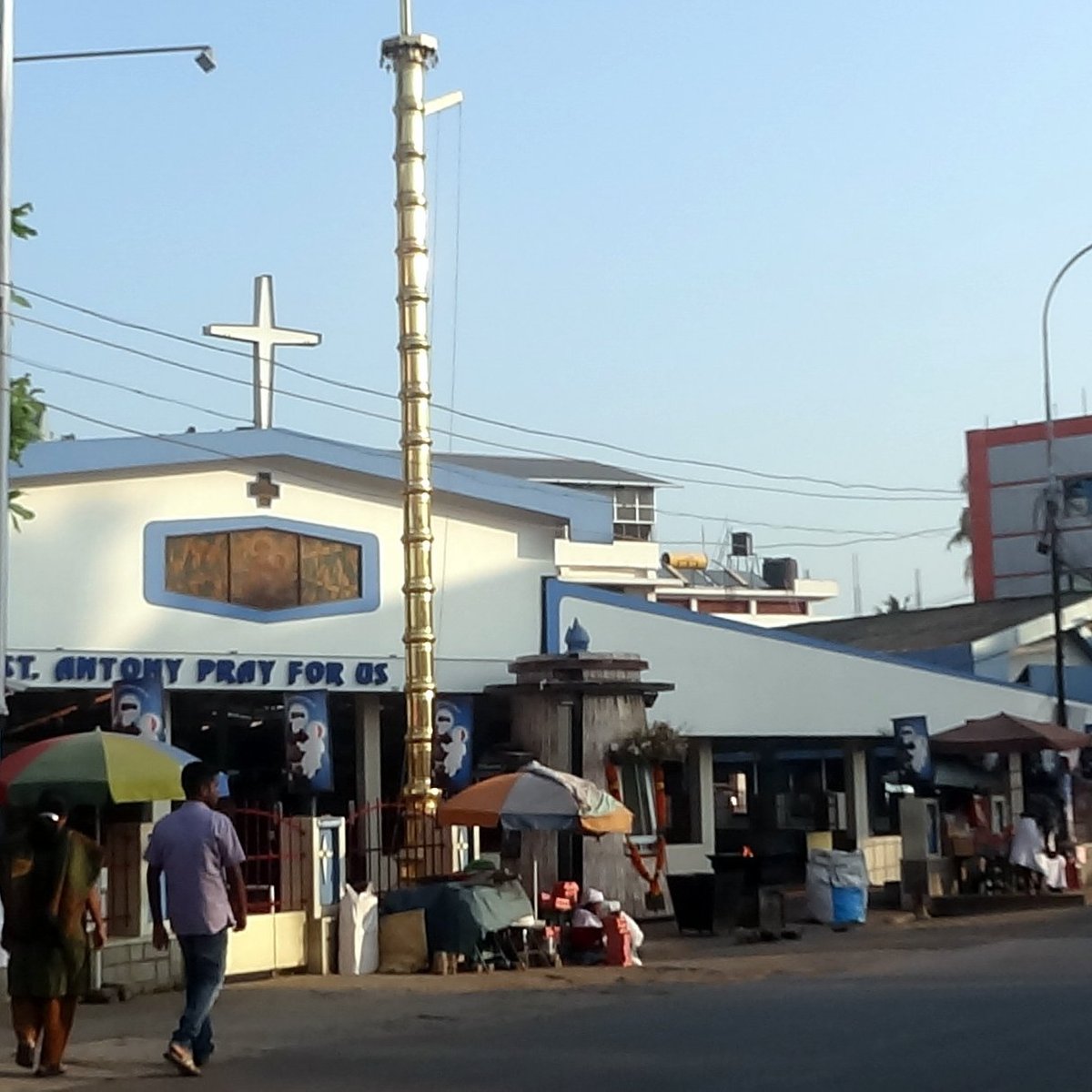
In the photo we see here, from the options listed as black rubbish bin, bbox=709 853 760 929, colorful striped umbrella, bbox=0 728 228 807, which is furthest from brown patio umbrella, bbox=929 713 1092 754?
colorful striped umbrella, bbox=0 728 228 807

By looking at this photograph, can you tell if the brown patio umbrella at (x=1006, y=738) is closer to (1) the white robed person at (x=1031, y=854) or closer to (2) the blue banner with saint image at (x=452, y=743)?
(1) the white robed person at (x=1031, y=854)

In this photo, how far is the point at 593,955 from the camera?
2025 cm

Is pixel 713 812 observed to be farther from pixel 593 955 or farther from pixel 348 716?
pixel 593 955

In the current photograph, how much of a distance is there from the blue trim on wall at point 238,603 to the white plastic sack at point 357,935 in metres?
8.94

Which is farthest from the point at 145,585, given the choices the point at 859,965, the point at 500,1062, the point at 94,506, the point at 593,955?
the point at 500,1062

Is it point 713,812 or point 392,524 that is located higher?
point 392,524

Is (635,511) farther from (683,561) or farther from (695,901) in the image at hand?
(695,901)

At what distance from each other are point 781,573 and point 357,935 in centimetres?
6506

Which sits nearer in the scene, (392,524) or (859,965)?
(859,965)

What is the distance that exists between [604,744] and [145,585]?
21.3ft

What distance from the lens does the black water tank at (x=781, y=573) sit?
82.9m

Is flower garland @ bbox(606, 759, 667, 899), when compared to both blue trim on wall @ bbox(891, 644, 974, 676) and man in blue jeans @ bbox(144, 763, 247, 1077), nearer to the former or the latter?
man in blue jeans @ bbox(144, 763, 247, 1077)

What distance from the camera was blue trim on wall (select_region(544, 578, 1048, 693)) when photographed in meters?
30.2

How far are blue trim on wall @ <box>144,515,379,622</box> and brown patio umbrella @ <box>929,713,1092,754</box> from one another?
9.05 meters
